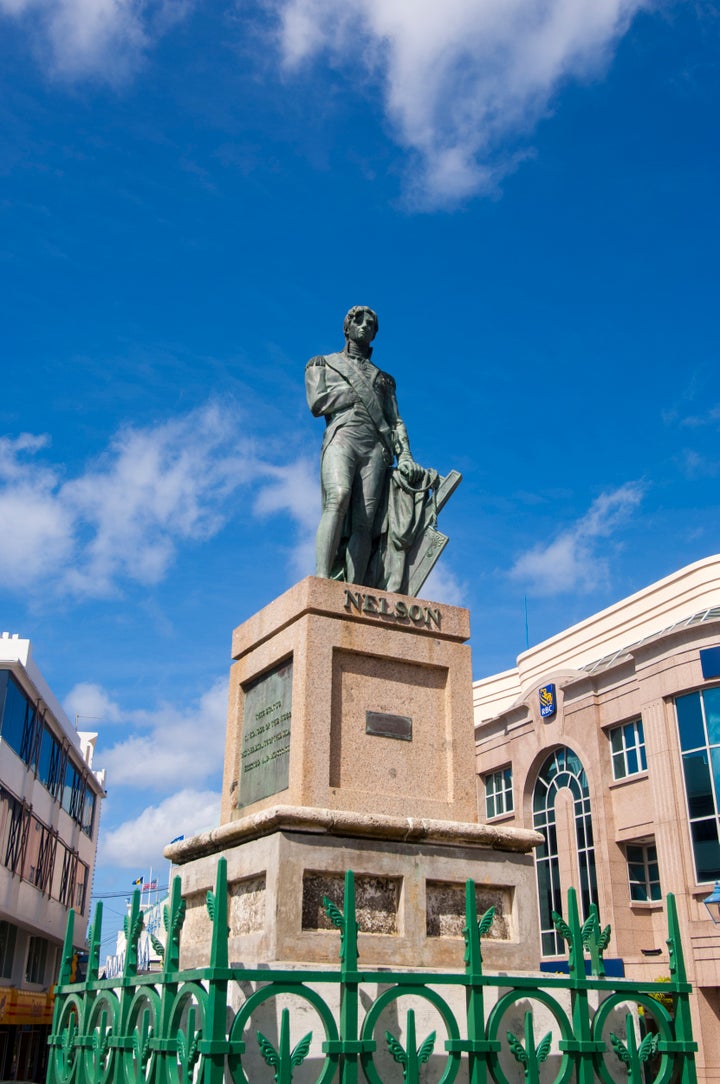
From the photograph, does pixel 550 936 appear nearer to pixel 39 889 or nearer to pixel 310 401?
pixel 39 889

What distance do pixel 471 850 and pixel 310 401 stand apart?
3998 mm

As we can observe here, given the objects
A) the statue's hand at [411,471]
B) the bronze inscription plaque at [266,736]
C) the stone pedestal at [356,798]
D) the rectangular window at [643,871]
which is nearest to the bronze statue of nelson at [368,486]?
the statue's hand at [411,471]

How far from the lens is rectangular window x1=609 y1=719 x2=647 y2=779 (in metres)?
33.4

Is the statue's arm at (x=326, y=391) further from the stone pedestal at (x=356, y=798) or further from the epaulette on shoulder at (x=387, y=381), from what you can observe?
the stone pedestal at (x=356, y=798)

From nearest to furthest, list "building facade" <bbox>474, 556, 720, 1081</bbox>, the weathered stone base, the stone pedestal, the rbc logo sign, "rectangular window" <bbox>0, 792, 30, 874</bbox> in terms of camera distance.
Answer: the weathered stone base, the stone pedestal, "building facade" <bbox>474, 556, 720, 1081</bbox>, "rectangular window" <bbox>0, 792, 30, 874</bbox>, the rbc logo sign

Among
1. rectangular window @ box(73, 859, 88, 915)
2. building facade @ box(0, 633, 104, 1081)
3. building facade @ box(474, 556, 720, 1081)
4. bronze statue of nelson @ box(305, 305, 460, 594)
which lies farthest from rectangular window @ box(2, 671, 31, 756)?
bronze statue of nelson @ box(305, 305, 460, 594)

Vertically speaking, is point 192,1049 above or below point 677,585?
below

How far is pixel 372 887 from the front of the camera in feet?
19.2

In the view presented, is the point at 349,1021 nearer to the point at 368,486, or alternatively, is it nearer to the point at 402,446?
the point at 368,486

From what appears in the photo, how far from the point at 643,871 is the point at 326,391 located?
29.5 metres

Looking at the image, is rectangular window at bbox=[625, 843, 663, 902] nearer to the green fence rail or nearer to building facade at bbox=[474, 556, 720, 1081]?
building facade at bbox=[474, 556, 720, 1081]

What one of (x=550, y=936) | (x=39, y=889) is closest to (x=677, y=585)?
(x=550, y=936)

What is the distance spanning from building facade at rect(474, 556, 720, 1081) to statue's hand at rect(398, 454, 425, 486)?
967 inches

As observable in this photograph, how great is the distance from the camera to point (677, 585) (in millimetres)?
37812
